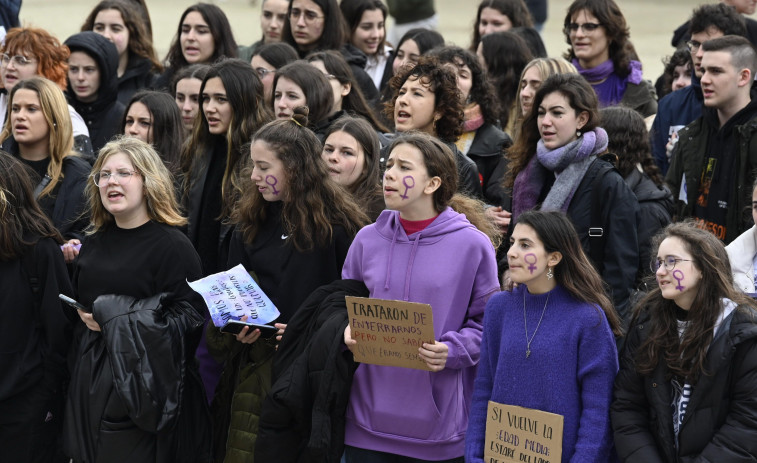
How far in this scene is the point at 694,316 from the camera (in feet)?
13.5

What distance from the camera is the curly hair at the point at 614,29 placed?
791 cm

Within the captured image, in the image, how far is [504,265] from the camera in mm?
5730

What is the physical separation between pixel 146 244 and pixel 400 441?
1.58m

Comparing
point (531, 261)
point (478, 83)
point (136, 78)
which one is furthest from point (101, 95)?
point (531, 261)

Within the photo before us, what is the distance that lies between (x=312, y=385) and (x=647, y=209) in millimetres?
2203

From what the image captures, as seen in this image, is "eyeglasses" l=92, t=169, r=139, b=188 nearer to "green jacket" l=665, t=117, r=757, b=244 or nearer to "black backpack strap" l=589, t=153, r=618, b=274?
"black backpack strap" l=589, t=153, r=618, b=274

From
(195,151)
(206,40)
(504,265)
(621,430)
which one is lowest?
(621,430)

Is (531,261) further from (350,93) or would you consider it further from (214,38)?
(214,38)

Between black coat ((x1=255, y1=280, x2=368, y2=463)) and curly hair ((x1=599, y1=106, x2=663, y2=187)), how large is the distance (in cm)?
197

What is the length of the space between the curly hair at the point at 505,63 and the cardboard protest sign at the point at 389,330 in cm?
374

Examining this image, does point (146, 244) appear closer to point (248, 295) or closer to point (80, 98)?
point (248, 295)

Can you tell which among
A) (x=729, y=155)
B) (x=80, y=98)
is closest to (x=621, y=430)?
(x=729, y=155)

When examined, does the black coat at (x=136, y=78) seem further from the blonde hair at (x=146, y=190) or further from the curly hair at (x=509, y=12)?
the blonde hair at (x=146, y=190)

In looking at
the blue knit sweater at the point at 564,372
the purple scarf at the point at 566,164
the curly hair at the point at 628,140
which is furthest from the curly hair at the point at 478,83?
the blue knit sweater at the point at 564,372
